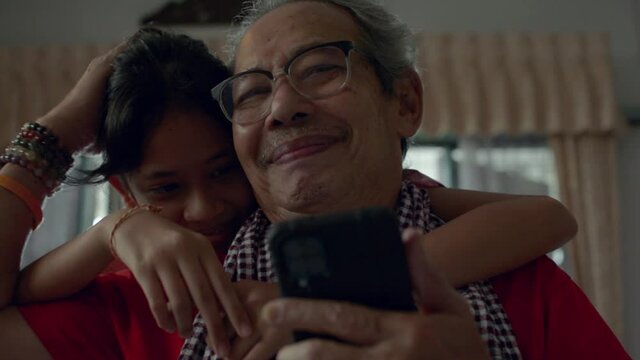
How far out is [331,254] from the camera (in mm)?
508

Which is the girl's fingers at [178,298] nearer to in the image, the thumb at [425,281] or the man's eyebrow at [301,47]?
the thumb at [425,281]

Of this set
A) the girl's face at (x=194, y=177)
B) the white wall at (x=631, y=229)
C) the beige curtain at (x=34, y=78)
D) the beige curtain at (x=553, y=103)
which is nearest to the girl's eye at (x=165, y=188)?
the girl's face at (x=194, y=177)

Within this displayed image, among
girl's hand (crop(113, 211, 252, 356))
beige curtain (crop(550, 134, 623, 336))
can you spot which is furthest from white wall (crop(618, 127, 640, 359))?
girl's hand (crop(113, 211, 252, 356))

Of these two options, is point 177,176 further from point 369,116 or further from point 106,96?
point 369,116

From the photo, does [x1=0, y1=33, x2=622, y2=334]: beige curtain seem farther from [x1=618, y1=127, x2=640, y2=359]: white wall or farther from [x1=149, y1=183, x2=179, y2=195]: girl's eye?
[x1=149, y1=183, x2=179, y2=195]: girl's eye

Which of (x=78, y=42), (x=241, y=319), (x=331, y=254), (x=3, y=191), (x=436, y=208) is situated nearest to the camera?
(x=331, y=254)

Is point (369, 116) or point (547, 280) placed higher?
point (369, 116)

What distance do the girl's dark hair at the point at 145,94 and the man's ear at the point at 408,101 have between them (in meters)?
0.29

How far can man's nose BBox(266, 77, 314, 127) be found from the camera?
89 cm

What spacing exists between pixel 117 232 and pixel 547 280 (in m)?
0.59

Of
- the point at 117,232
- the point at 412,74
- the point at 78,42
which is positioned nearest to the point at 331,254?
the point at 117,232

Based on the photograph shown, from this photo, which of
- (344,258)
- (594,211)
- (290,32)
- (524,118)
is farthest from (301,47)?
(594,211)

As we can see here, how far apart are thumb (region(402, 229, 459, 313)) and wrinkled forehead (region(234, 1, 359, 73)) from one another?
0.49m

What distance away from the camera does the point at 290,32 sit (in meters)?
0.95
